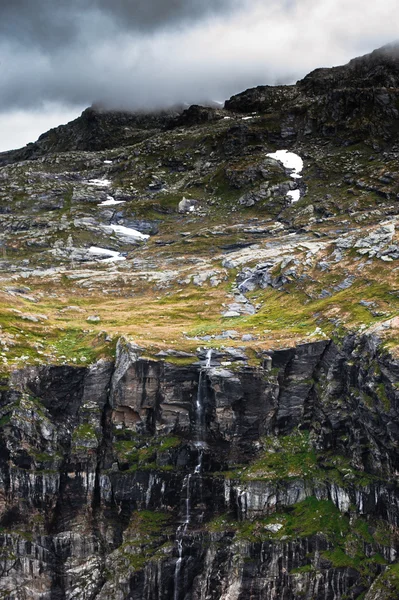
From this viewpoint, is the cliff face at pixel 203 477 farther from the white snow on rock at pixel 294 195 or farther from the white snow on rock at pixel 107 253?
the white snow on rock at pixel 294 195

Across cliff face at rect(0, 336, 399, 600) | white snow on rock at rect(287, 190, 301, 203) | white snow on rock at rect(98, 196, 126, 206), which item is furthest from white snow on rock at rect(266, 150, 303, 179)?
cliff face at rect(0, 336, 399, 600)

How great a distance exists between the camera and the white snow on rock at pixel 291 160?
182 m

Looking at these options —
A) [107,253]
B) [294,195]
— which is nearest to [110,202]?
[107,253]

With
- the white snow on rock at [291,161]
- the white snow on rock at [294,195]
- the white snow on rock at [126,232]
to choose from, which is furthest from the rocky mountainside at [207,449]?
the white snow on rock at [291,161]

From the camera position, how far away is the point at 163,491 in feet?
204

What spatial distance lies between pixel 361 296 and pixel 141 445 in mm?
37050

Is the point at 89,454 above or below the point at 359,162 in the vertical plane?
below

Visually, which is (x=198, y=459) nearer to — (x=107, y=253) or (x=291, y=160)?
(x=107, y=253)

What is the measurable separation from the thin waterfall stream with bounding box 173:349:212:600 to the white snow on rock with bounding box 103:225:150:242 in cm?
9168

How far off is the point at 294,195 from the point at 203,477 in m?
121

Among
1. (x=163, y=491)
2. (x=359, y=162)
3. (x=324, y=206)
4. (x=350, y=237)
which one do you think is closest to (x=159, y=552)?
A: (x=163, y=491)

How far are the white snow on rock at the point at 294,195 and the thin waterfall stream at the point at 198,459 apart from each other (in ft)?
349

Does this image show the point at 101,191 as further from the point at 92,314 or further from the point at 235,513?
the point at 235,513

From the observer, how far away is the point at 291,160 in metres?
191
